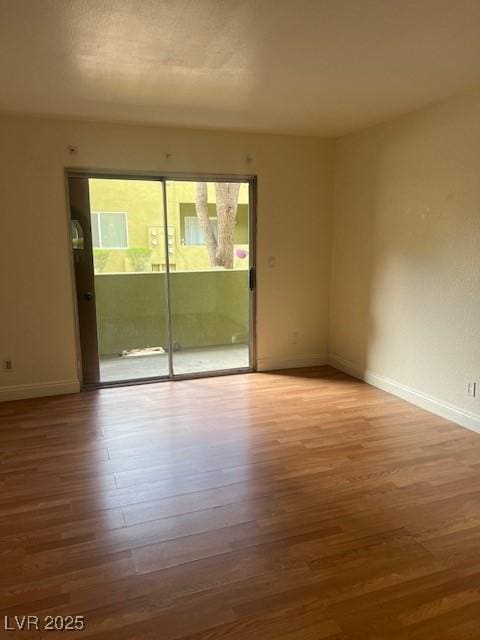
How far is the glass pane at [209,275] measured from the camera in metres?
4.72

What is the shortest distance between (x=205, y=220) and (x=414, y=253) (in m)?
2.13

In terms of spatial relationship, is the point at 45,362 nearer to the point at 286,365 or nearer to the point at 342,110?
the point at 286,365

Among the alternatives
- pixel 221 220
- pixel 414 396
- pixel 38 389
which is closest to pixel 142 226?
pixel 221 220

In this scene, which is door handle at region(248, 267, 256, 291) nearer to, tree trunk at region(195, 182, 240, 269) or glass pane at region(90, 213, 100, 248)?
tree trunk at region(195, 182, 240, 269)

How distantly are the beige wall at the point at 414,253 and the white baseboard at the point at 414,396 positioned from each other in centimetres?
1

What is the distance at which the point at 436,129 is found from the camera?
11.9 feet

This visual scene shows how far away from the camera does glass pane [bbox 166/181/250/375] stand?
4.72 meters

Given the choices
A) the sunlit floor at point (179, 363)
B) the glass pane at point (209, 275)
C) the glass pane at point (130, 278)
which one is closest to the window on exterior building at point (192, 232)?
the glass pane at point (209, 275)

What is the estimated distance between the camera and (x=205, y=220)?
4809 mm

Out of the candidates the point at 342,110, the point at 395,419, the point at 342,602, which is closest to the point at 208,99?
the point at 342,110

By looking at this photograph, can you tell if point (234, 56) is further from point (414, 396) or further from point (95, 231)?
point (414, 396)

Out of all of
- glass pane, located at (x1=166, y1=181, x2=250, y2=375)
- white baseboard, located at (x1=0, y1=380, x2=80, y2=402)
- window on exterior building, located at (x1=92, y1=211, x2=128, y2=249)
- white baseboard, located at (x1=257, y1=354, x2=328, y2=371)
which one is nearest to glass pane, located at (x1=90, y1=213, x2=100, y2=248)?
window on exterior building, located at (x1=92, y1=211, x2=128, y2=249)

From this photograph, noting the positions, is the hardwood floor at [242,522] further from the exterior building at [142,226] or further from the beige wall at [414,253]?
the exterior building at [142,226]

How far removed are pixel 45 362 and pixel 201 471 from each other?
2.26 meters
